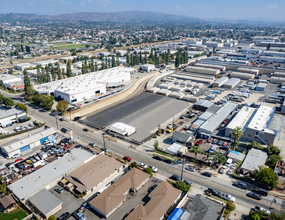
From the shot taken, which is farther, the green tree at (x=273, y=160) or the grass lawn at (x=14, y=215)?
the green tree at (x=273, y=160)

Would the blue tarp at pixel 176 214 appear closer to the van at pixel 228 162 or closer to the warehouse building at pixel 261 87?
the van at pixel 228 162

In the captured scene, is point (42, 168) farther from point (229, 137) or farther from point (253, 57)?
point (253, 57)

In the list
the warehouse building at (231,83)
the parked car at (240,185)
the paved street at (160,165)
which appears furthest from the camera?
the warehouse building at (231,83)

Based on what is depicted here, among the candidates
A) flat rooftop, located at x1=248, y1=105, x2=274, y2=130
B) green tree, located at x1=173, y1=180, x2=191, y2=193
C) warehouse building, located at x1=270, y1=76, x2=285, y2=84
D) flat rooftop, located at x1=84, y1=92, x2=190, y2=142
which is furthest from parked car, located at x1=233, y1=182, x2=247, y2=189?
warehouse building, located at x1=270, y1=76, x2=285, y2=84

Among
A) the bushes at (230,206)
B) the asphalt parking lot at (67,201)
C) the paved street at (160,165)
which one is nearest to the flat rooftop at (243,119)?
the paved street at (160,165)

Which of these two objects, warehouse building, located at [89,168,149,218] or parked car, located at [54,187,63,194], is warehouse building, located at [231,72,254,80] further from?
parked car, located at [54,187,63,194]

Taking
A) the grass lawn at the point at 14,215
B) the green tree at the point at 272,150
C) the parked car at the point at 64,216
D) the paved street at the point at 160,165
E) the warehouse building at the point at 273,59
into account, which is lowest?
the grass lawn at the point at 14,215

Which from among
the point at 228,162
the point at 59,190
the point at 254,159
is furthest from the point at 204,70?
the point at 59,190

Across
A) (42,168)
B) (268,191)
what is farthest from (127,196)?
(268,191)
